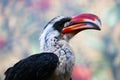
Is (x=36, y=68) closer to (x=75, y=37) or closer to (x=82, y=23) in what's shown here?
(x=82, y=23)

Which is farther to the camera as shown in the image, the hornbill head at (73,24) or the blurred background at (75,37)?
the blurred background at (75,37)

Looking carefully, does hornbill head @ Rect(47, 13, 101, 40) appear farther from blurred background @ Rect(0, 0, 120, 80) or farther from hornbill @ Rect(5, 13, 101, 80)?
blurred background @ Rect(0, 0, 120, 80)

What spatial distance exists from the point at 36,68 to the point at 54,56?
9 centimetres

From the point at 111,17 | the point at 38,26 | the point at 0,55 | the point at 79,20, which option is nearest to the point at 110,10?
the point at 111,17

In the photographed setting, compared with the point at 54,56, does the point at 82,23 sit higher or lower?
higher

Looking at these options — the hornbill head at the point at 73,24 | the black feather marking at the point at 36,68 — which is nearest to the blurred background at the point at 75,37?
the hornbill head at the point at 73,24

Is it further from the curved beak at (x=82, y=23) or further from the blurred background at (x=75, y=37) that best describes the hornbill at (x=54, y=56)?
the blurred background at (x=75, y=37)

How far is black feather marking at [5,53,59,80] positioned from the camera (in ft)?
5.40

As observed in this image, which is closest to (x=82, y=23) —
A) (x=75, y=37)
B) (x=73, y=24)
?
(x=73, y=24)

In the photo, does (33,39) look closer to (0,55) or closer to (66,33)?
(0,55)

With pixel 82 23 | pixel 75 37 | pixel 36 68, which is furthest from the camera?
pixel 75 37

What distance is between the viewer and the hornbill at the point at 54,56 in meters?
1.65

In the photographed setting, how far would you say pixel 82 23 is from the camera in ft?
5.81

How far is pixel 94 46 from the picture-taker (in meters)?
2.97
